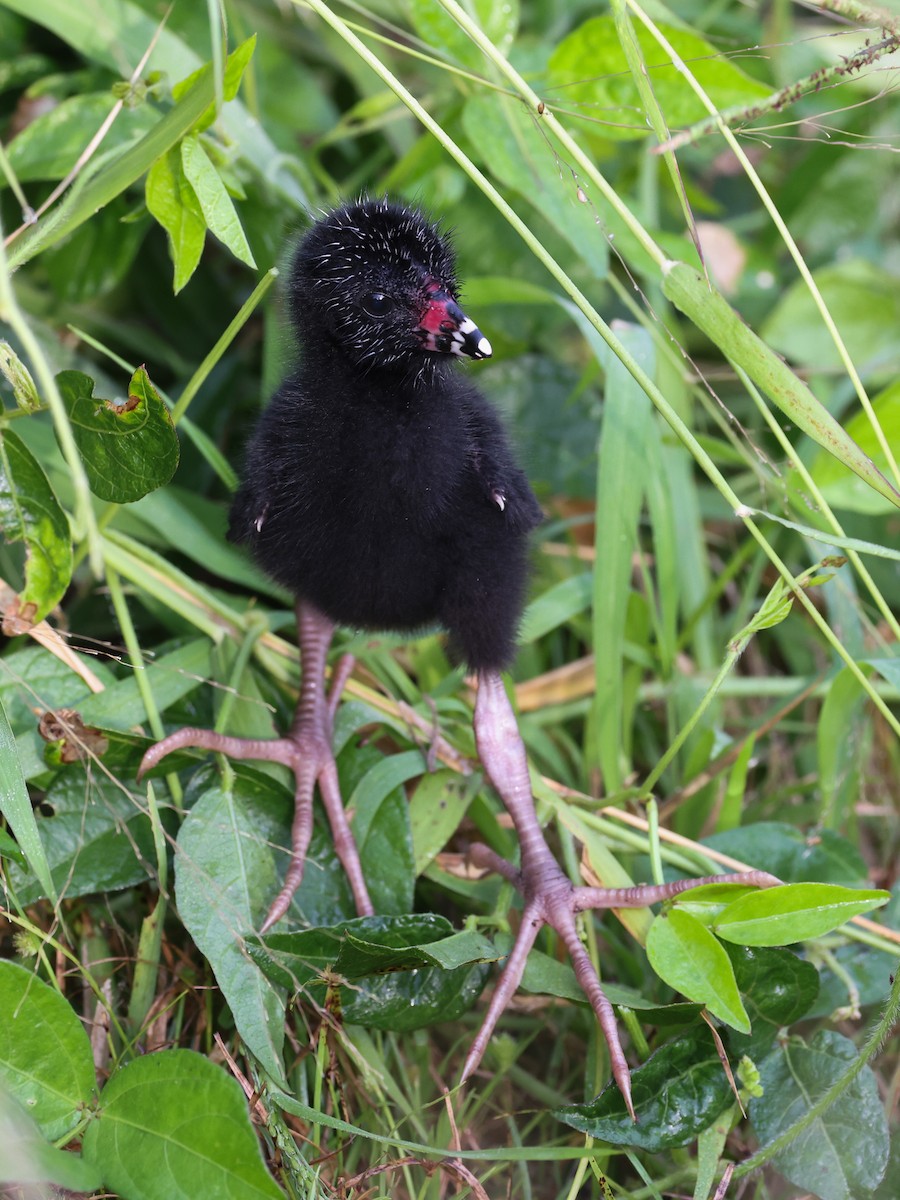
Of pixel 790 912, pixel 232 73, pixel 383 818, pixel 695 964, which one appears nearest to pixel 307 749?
pixel 383 818

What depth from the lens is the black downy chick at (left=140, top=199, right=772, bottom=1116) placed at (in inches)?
68.9

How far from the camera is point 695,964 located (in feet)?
5.61

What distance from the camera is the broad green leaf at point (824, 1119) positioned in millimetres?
1694

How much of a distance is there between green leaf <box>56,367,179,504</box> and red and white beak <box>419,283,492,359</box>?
0.44m

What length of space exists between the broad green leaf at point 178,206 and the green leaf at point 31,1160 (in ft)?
4.07

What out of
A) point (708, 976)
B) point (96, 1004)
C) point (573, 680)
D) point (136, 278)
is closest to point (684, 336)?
point (573, 680)


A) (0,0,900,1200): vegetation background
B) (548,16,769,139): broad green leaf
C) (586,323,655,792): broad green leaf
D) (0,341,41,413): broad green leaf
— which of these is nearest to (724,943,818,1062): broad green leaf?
(0,0,900,1200): vegetation background

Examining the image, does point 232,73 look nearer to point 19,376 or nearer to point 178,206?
point 178,206

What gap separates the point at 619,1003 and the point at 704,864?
0.36 metres

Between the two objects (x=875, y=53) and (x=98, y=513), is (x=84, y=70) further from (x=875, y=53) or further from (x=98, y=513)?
(x=875, y=53)

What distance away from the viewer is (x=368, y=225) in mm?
1762

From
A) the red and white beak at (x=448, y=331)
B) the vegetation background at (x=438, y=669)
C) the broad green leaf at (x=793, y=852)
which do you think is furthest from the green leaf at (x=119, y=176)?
the broad green leaf at (x=793, y=852)

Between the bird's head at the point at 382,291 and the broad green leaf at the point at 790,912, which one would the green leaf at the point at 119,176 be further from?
the broad green leaf at the point at 790,912

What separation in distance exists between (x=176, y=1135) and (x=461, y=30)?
90.5 inches
